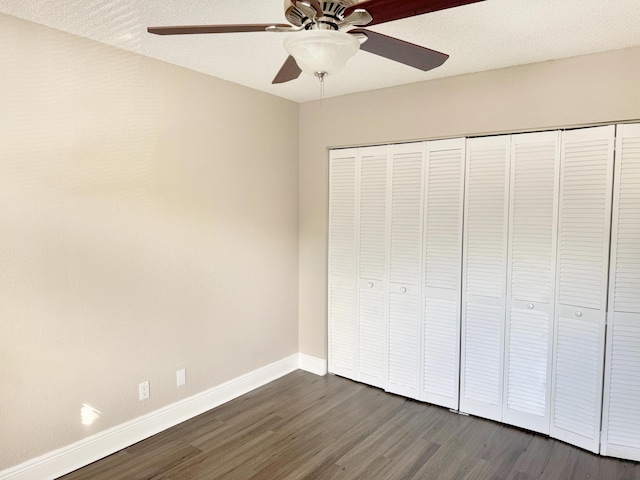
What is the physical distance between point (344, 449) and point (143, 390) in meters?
1.34

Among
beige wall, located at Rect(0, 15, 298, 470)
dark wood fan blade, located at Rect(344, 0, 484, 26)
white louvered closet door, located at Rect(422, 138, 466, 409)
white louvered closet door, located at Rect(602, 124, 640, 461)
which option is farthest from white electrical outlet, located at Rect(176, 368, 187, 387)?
white louvered closet door, located at Rect(602, 124, 640, 461)

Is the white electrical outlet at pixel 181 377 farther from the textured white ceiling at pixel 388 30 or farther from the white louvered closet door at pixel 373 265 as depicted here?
the textured white ceiling at pixel 388 30

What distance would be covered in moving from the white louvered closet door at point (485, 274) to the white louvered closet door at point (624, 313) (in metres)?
0.61

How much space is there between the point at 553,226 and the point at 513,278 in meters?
0.42

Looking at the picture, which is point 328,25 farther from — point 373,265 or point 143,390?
point 143,390

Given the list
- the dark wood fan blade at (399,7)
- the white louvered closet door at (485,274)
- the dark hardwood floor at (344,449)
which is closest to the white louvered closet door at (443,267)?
the white louvered closet door at (485,274)

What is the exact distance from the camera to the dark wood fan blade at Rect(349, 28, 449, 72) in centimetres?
161

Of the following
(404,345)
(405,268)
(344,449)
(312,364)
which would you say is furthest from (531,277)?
(312,364)

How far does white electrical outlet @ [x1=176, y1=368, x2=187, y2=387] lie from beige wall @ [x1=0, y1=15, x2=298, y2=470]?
0.04 metres

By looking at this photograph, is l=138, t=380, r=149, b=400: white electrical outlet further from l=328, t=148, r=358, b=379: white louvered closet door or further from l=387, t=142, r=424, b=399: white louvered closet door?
l=387, t=142, r=424, b=399: white louvered closet door

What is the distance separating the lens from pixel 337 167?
3.71 metres

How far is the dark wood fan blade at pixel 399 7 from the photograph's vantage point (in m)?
1.32

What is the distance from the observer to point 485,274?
299 centimetres

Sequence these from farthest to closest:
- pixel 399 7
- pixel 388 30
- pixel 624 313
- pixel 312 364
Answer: pixel 312 364, pixel 624 313, pixel 388 30, pixel 399 7
